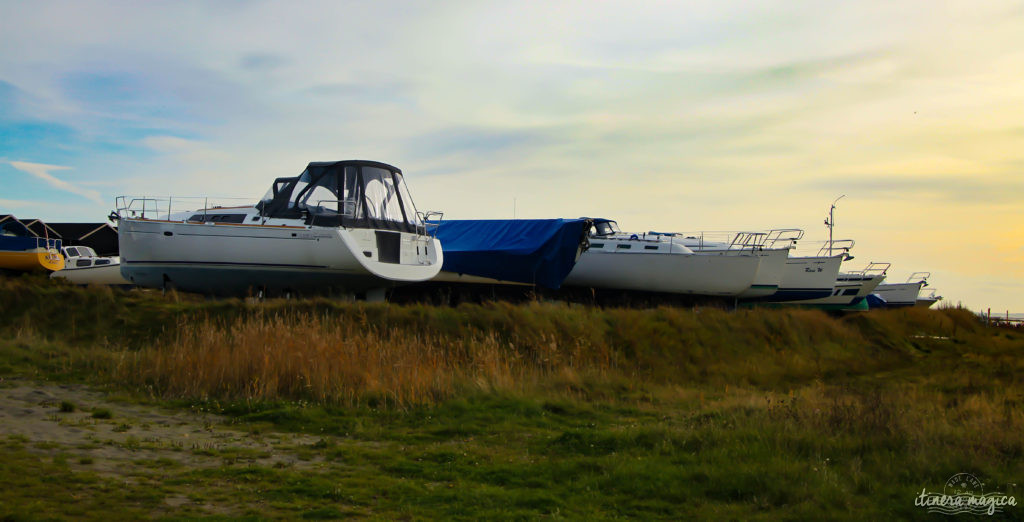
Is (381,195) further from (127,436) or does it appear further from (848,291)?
(848,291)

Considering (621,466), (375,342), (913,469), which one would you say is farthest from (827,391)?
(375,342)

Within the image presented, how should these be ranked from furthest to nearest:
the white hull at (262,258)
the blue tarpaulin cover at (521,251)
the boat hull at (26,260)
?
1. the boat hull at (26,260)
2. the blue tarpaulin cover at (521,251)
3. the white hull at (262,258)

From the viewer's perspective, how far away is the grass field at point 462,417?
6.12 m

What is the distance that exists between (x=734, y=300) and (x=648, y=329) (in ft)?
36.1

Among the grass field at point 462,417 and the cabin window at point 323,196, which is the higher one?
the cabin window at point 323,196

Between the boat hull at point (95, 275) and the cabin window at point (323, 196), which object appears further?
Result: the boat hull at point (95, 275)

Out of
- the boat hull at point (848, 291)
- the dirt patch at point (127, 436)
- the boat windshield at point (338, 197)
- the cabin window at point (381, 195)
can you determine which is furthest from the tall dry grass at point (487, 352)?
the boat hull at point (848, 291)

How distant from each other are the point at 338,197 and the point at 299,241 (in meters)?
1.60

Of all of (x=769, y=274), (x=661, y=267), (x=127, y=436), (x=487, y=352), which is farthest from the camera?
(x=769, y=274)

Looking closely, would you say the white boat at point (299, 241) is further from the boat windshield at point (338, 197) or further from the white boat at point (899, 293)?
the white boat at point (899, 293)

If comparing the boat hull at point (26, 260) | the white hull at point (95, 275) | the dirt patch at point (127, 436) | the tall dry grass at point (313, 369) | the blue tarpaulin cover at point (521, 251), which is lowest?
the dirt patch at point (127, 436)

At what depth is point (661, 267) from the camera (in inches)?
1027

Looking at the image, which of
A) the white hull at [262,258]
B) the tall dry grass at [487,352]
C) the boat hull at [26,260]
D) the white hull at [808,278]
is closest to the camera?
the tall dry grass at [487,352]

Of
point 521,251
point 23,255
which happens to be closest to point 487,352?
point 521,251
